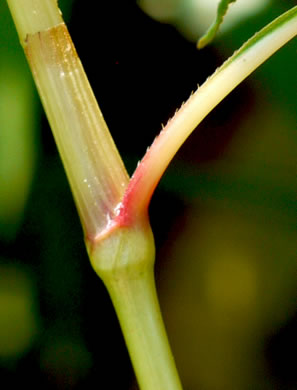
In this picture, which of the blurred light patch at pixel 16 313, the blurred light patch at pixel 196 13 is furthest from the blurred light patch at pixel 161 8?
the blurred light patch at pixel 16 313

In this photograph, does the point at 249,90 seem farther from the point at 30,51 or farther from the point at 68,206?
the point at 30,51

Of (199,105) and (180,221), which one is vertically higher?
(199,105)

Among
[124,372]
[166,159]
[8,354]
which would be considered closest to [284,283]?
[124,372]

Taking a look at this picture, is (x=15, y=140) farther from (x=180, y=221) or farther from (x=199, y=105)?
(x=199, y=105)

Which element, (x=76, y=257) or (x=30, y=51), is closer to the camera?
(x=30, y=51)

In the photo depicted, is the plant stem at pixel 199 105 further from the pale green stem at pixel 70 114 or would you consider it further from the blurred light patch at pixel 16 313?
the blurred light patch at pixel 16 313

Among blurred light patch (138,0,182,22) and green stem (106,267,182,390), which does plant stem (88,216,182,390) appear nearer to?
green stem (106,267,182,390)

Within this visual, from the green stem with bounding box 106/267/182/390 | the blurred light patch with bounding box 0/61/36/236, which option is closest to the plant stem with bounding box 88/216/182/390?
the green stem with bounding box 106/267/182/390

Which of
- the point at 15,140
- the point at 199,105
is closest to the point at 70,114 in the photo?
the point at 199,105
